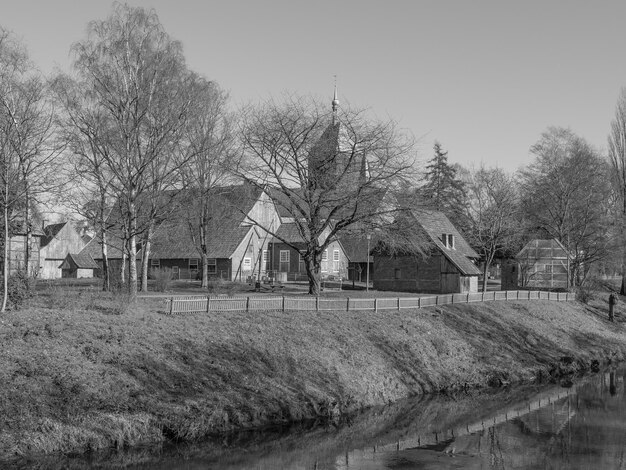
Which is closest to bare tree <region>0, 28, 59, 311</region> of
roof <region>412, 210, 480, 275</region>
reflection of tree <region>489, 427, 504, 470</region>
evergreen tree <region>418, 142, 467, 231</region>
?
reflection of tree <region>489, 427, 504, 470</region>

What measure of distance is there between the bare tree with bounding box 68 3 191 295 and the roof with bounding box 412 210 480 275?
2465 cm

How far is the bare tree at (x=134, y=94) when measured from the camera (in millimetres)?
28281

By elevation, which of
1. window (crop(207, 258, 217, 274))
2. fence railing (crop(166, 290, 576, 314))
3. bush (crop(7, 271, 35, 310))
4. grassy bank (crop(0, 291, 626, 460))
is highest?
window (crop(207, 258, 217, 274))

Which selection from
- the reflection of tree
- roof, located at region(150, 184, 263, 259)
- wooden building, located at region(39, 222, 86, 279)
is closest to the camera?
the reflection of tree

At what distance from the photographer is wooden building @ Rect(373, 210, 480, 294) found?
50.9 metres

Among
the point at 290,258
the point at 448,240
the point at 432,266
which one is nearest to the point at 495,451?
the point at 432,266

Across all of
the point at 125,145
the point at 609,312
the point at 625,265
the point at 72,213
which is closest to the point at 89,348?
the point at 125,145

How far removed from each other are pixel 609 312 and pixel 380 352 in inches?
Result: 1133

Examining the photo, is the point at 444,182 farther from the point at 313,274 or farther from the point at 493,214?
the point at 313,274

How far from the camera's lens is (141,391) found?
2025 centimetres

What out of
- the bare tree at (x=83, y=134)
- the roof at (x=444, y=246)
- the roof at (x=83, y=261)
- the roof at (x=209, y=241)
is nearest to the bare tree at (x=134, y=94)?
the bare tree at (x=83, y=134)

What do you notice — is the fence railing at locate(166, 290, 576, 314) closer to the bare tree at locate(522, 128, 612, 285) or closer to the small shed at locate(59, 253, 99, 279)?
the bare tree at locate(522, 128, 612, 285)

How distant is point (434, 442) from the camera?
2102cm

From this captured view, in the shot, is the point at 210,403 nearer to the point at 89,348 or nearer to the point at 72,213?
the point at 89,348
